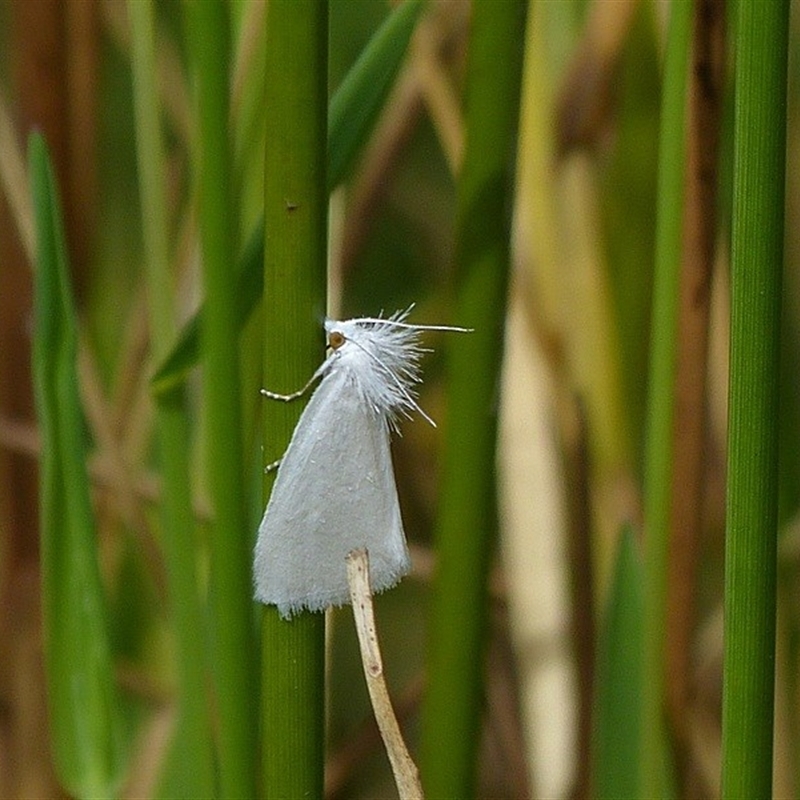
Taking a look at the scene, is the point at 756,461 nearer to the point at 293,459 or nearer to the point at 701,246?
the point at 293,459

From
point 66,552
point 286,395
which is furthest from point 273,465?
point 66,552

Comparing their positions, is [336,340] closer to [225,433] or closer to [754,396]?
[225,433]

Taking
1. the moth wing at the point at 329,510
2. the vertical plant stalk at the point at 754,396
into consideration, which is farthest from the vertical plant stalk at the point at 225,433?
the vertical plant stalk at the point at 754,396

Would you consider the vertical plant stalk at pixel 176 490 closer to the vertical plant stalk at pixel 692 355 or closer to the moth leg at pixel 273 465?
the moth leg at pixel 273 465

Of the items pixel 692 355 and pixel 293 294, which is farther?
pixel 692 355

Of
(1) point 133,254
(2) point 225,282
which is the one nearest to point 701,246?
(2) point 225,282
